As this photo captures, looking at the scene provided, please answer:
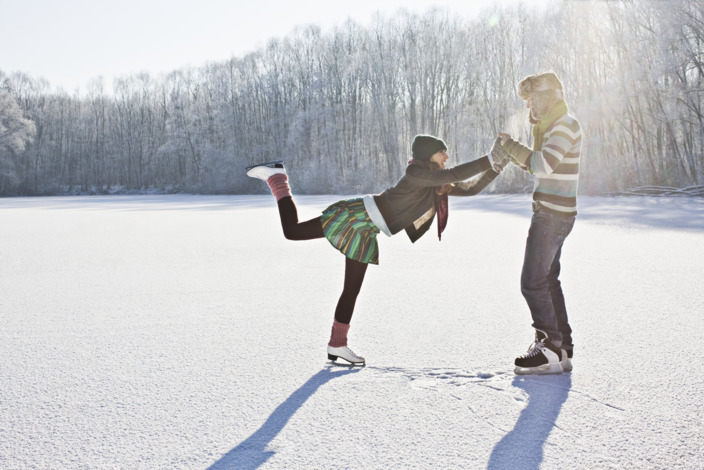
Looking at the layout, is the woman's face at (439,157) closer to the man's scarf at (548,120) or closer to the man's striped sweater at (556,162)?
the man's striped sweater at (556,162)

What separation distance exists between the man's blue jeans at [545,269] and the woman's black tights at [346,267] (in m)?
0.93

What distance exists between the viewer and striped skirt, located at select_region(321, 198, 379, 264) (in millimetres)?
3209

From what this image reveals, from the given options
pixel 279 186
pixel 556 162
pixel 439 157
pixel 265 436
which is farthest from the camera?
pixel 279 186

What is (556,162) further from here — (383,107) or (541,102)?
(383,107)

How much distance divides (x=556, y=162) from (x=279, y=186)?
164 centimetres

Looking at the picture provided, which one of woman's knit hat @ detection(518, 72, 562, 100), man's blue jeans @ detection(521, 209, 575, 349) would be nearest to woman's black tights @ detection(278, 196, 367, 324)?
man's blue jeans @ detection(521, 209, 575, 349)

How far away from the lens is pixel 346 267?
335 cm

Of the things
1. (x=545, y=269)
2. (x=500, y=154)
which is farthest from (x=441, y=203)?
(x=545, y=269)

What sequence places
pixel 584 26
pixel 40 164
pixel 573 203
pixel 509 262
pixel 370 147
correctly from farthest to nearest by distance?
1. pixel 40 164
2. pixel 370 147
3. pixel 584 26
4. pixel 509 262
5. pixel 573 203

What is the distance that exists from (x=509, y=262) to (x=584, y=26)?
22.7 meters

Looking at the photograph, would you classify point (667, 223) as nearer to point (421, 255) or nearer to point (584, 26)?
point (421, 255)

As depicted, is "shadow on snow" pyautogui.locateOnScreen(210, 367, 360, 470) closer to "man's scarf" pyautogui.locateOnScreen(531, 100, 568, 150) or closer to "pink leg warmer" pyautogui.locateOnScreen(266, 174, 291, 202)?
"pink leg warmer" pyautogui.locateOnScreen(266, 174, 291, 202)

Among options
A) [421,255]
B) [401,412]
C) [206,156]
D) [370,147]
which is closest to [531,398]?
[401,412]

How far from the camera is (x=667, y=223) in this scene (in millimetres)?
11055
